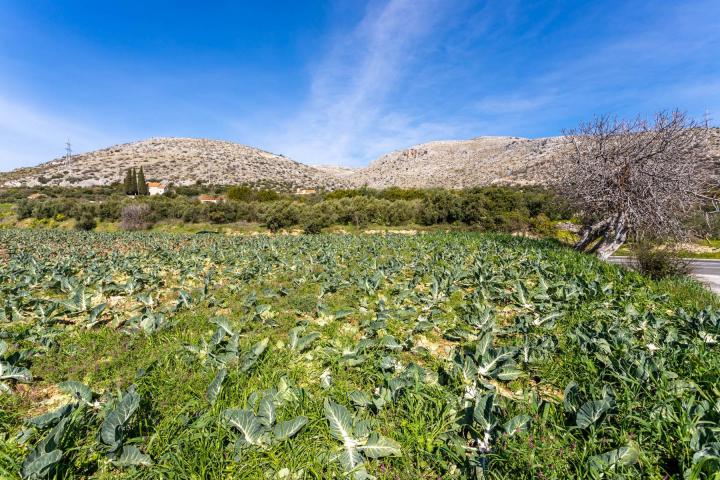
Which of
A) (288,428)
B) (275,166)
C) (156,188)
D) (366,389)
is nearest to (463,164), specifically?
(275,166)

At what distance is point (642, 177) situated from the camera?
1430 cm

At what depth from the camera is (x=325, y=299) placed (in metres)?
6.60

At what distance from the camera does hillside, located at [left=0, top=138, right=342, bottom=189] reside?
9238 cm

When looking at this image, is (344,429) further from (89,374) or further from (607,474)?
(89,374)

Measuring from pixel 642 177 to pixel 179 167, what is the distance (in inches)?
4667

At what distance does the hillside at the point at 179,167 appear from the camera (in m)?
92.4

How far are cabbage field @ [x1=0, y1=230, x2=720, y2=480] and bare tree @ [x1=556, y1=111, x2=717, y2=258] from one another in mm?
11228

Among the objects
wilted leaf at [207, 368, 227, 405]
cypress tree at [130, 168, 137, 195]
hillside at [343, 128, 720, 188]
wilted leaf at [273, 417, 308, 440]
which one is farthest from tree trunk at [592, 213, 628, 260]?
cypress tree at [130, 168, 137, 195]

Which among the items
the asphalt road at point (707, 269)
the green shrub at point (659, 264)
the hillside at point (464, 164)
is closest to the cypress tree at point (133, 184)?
the hillside at point (464, 164)

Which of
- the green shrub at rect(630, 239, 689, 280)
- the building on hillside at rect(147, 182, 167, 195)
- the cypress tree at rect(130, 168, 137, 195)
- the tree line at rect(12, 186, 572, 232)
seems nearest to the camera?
the green shrub at rect(630, 239, 689, 280)

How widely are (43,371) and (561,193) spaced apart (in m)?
20.8

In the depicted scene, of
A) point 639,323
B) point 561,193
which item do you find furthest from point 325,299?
point 561,193

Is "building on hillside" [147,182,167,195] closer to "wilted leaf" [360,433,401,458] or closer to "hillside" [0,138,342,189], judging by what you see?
"hillside" [0,138,342,189]

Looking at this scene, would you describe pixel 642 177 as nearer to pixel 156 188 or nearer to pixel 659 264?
pixel 659 264
